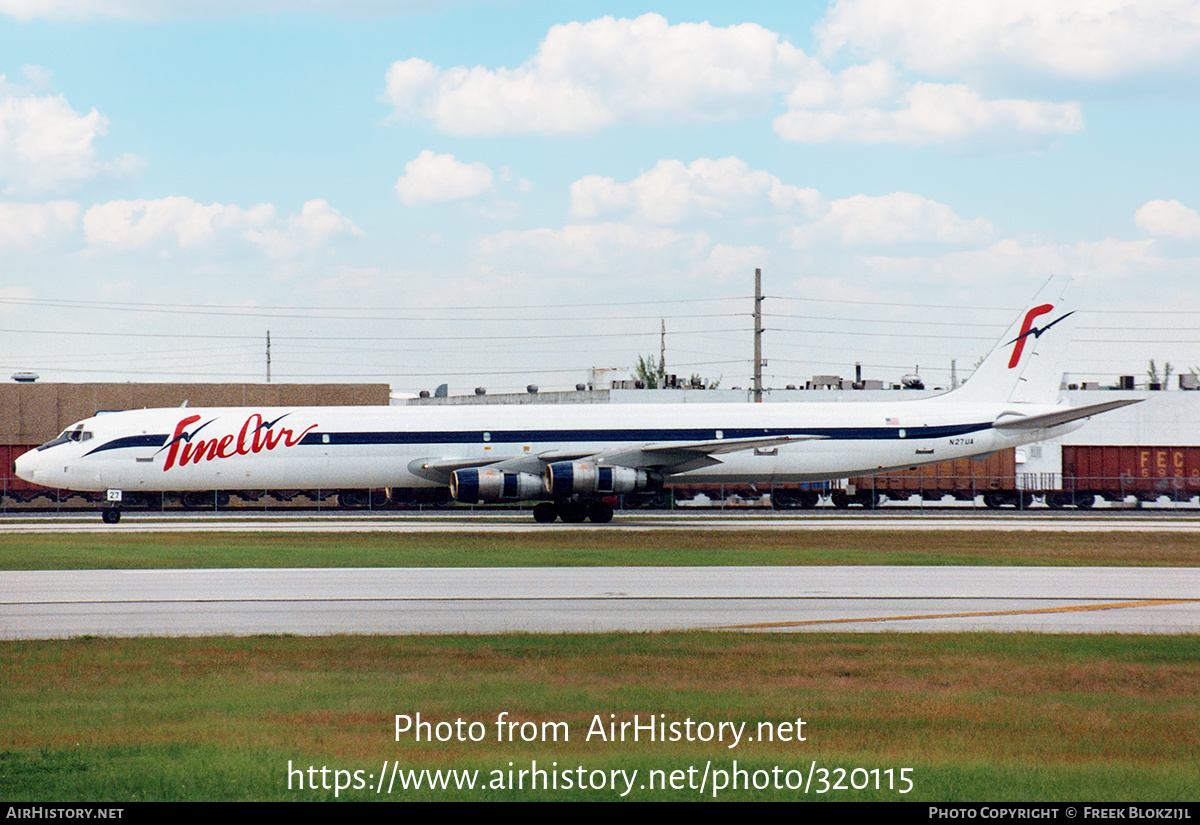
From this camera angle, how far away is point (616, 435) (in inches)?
1837

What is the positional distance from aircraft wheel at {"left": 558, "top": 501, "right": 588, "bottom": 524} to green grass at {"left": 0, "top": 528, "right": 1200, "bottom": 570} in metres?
5.76

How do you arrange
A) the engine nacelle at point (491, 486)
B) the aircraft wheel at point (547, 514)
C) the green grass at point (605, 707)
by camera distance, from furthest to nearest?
the aircraft wheel at point (547, 514), the engine nacelle at point (491, 486), the green grass at point (605, 707)

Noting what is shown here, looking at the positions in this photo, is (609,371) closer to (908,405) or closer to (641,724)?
(908,405)

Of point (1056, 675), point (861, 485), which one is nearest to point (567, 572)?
point (1056, 675)

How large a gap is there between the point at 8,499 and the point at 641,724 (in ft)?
→ 182

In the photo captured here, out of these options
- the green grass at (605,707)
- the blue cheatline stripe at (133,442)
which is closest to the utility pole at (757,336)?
the blue cheatline stripe at (133,442)

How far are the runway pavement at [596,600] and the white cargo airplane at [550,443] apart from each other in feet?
60.8

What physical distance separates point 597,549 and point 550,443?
15.5 m

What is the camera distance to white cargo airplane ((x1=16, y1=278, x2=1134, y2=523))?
1725 inches

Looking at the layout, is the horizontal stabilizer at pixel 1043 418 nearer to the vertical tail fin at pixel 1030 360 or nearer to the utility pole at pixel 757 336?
the vertical tail fin at pixel 1030 360

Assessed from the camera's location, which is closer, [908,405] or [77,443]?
[77,443]

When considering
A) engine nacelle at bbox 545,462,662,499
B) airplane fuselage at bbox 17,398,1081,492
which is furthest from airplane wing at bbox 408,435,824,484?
engine nacelle at bbox 545,462,662,499

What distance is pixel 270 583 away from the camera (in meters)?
23.0

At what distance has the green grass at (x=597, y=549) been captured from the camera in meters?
27.6
